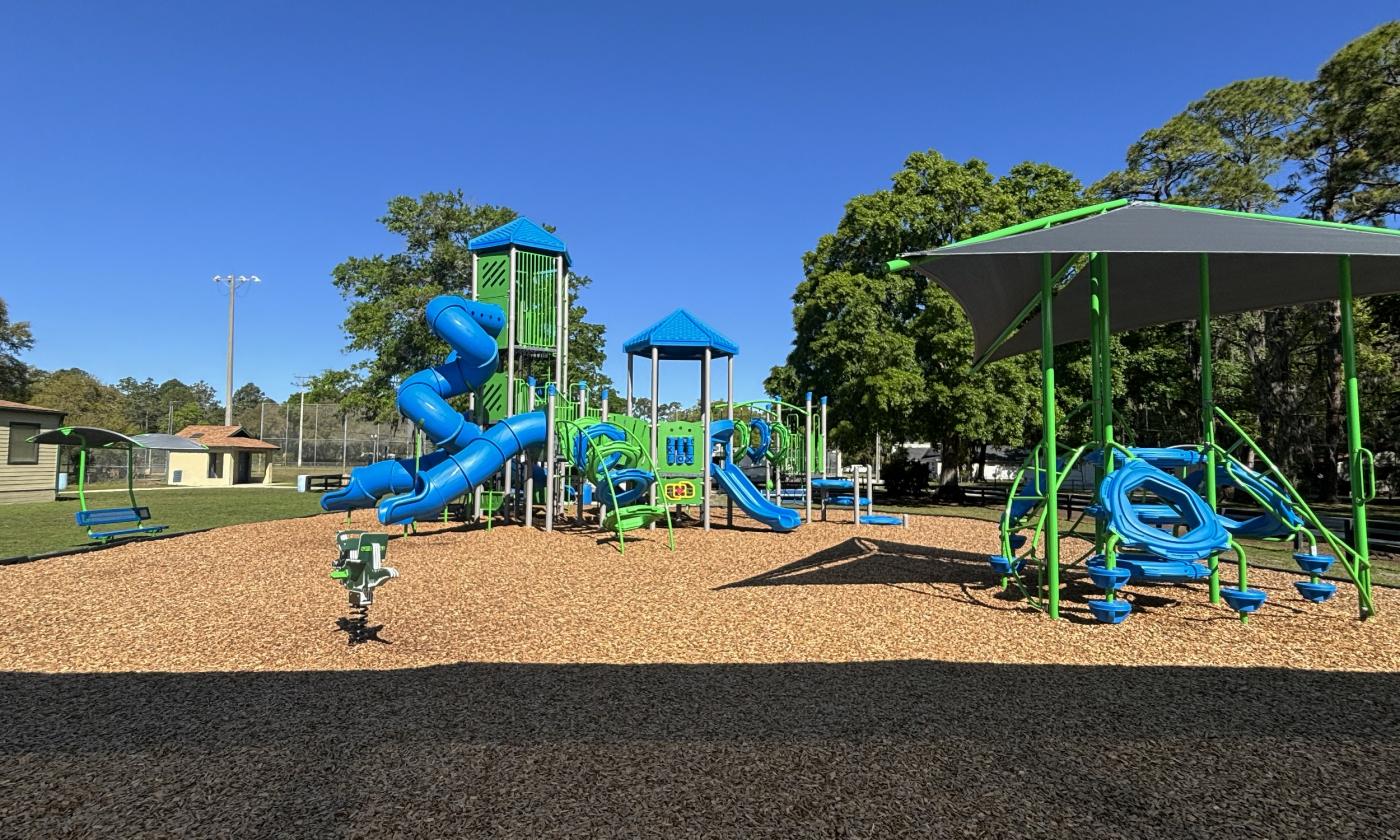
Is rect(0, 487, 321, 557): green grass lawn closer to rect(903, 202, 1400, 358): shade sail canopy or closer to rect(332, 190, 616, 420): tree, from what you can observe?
rect(332, 190, 616, 420): tree

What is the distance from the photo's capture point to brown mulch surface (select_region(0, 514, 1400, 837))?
3.02 m

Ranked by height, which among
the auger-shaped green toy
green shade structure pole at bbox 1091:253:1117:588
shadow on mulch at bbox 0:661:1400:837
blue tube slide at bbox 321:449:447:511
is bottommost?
shadow on mulch at bbox 0:661:1400:837

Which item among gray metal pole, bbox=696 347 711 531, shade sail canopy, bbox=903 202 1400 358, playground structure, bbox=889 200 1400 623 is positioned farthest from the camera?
gray metal pole, bbox=696 347 711 531

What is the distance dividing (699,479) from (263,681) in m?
10.1

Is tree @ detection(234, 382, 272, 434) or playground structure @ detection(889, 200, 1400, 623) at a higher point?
tree @ detection(234, 382, 272, 434)

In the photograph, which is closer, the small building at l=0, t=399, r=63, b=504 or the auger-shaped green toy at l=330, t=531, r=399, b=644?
the auger-shaped green toy at l=330, t=531, r=399, b=644

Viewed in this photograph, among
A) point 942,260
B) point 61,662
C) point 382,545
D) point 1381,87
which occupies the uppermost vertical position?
point 1381,87

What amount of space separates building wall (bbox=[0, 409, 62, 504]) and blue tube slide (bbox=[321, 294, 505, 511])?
60.4ft

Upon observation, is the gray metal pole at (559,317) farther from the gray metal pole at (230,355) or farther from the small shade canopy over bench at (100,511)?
the gray metal pole at (230,355)

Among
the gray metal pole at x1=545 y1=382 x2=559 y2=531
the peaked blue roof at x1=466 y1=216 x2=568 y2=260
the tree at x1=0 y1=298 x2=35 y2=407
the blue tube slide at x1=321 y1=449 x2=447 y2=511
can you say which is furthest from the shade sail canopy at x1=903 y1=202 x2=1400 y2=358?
the tree at x1=0 y1=298 x2=35 y2=407

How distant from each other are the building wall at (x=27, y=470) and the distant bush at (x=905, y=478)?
28632mm

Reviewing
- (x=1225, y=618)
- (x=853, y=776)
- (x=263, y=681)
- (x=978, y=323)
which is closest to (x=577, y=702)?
(x=853, y=776)

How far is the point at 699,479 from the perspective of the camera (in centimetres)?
1451

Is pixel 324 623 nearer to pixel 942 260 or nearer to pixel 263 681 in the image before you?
pixel 263 681
